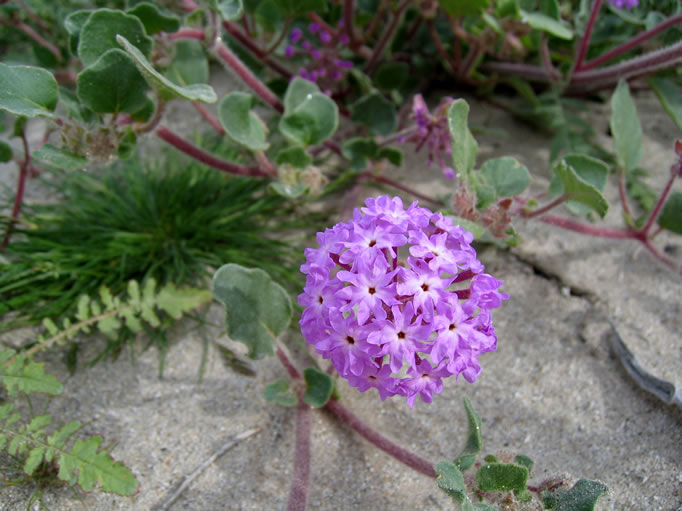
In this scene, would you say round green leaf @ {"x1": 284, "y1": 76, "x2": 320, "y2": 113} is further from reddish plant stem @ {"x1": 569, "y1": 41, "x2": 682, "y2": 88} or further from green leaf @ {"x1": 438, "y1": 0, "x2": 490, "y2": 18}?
reddish plant stem @ {"x1": 569, "y1": 41, "x2": 682, "y2": 88}

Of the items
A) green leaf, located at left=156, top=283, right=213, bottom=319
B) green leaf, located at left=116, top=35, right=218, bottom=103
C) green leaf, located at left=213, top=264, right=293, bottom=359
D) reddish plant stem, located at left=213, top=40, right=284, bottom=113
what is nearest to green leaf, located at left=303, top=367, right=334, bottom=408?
green leaf, located at left=213, top=264, right=293, bottom=359

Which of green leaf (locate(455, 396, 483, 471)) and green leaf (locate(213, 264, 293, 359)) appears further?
green leaf (locate(213, 264, 293, 359))

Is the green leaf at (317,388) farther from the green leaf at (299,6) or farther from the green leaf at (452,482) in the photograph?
the green leaf at (299,6)

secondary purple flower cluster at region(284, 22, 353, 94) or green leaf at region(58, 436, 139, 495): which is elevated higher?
secondary purple flower cluster at region(284, 22, 353, 94)

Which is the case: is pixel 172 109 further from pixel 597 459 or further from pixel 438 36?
pixel 597 459

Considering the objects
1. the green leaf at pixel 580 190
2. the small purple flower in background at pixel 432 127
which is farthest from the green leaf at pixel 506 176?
the small purple flower in background at pixel 432 127
